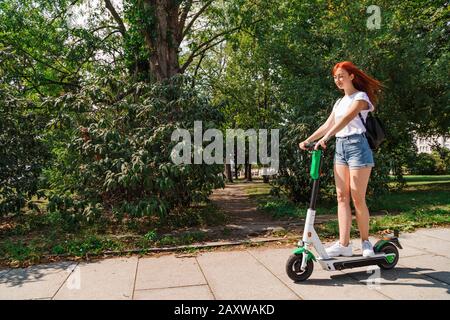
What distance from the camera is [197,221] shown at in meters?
6.81

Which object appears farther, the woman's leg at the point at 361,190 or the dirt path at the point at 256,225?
the dirt path at the point at 256,225

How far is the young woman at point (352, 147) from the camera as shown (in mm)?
3668

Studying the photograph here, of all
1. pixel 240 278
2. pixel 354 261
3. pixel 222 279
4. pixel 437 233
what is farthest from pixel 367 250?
pixel 437 233

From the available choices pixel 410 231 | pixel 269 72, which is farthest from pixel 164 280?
A: pixel 269 72

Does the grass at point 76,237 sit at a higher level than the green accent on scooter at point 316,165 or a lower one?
lower

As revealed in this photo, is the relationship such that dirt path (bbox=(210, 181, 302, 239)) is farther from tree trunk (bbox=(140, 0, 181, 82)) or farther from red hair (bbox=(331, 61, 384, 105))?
tree trunk (bbox=(140, 0, 181, 82))

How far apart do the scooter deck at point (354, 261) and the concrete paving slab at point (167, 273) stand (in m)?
1.37

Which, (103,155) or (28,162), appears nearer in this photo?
(103,155)

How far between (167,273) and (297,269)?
1.47 meters

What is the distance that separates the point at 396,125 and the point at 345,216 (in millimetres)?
8541

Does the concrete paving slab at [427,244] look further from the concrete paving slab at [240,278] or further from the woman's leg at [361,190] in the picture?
the concrete paving slab at [240,278]

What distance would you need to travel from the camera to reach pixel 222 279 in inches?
149

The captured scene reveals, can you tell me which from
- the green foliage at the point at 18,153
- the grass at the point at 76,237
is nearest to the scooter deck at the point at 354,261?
the grass at the point at 76,237
